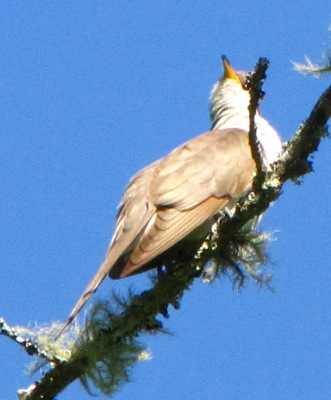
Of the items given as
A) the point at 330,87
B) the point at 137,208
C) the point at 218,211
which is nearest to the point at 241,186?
the point at 218,211

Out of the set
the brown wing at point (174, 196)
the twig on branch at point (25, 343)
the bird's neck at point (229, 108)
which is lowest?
the twig on branch at point (25, 343)

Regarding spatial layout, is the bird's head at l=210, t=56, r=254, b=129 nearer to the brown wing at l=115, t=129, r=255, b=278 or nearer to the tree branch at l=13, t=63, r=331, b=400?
the brown wing at l=115, t=129, r=255, b=278

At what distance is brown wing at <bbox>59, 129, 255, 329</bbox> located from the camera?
4.77m

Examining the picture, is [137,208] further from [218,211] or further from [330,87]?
[330,87]

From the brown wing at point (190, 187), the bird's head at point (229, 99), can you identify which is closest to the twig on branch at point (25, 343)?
the brown wing at point (190, 187)

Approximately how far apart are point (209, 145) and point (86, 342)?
191cm

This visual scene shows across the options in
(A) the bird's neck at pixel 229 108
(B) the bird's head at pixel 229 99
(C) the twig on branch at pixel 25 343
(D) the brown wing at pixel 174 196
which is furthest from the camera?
(B) the bird's head at pixel 229 99

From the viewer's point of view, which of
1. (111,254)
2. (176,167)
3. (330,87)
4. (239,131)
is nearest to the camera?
(330,87)

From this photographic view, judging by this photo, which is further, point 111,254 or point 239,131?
point 239,131

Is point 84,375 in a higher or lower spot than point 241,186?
lower

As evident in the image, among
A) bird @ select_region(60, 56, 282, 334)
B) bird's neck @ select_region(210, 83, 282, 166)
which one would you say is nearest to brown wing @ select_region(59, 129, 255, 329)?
bird @ select_region(60, 56, 282, 334)

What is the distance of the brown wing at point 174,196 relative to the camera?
15.7 feet

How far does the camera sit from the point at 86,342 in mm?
4211

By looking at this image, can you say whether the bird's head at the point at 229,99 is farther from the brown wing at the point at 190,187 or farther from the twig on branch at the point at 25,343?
the twig on branch at the point at 25,343
